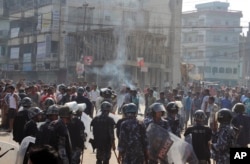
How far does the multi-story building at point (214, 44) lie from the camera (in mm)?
78000

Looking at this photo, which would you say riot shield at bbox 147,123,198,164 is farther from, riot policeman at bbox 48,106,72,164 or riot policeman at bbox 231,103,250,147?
riot policeman at bbox 231,103,250,147

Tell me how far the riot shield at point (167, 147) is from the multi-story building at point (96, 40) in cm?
3377

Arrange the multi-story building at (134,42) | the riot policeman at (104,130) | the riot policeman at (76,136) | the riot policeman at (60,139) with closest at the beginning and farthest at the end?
the riot policeman at (60,139)
the riot policeman at (76,136)
the riot policeman at (104,130)
the multi-story building at (134,42)

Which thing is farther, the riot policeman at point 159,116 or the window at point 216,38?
the window at point 216,38

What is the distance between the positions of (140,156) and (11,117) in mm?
8942

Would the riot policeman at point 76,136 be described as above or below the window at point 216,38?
below

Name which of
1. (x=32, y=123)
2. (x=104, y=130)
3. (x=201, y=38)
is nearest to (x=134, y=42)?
(x=201, y=38)

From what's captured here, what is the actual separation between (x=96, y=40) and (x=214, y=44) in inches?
1495

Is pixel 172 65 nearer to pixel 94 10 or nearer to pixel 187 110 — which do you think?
pixel 94 10

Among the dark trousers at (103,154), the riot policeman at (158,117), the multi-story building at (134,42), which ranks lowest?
the dark trousers at (103,154)

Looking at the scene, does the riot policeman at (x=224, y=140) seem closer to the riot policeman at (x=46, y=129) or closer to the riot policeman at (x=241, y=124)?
the riot policeman at (x=241, y=124)

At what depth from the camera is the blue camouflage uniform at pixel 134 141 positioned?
7.56m

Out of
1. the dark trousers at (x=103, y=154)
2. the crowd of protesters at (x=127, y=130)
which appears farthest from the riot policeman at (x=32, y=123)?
the dark trousers at (x=103, y=154)

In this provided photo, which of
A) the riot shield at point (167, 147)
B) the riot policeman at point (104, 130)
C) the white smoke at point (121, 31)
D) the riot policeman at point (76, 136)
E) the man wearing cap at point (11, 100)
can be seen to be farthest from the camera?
the white smoke at point (121, 31)
